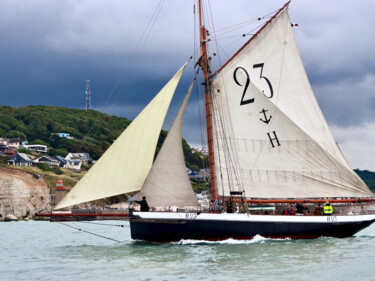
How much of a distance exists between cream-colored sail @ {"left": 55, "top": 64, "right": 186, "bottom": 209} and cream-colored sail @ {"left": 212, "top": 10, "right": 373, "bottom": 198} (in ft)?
18.6

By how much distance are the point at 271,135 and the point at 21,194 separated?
82.0 m

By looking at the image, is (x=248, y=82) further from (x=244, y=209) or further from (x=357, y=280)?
(x=357, y=280)

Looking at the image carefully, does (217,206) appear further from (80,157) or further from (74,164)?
(80,157)

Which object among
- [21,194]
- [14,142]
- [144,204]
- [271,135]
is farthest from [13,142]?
[144,204]

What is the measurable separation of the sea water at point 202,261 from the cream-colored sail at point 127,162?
3557 mm

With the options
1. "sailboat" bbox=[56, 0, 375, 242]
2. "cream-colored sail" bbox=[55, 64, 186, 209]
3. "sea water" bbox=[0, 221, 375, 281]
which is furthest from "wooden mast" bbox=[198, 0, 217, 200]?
"sea water" bbox=[0, 221, 375, 281]

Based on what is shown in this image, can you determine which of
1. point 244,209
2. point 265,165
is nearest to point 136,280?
point 244,209

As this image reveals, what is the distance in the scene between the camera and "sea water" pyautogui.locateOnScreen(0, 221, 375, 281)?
73.8ft

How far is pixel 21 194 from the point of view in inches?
4274

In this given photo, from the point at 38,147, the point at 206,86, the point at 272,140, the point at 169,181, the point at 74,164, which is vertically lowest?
the point at 169,181

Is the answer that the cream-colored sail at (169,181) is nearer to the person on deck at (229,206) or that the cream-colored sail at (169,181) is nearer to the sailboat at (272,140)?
the sailboat at (272,140)

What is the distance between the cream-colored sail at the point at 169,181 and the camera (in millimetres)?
33688

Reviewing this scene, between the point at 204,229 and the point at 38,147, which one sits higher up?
the point at 38,147

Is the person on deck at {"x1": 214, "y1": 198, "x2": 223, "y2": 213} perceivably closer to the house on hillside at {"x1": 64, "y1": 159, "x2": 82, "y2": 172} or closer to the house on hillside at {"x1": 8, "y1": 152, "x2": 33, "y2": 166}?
the house on hillside at {"x1": 8, "y1": 152, "x2": 33, "y2": 166}
